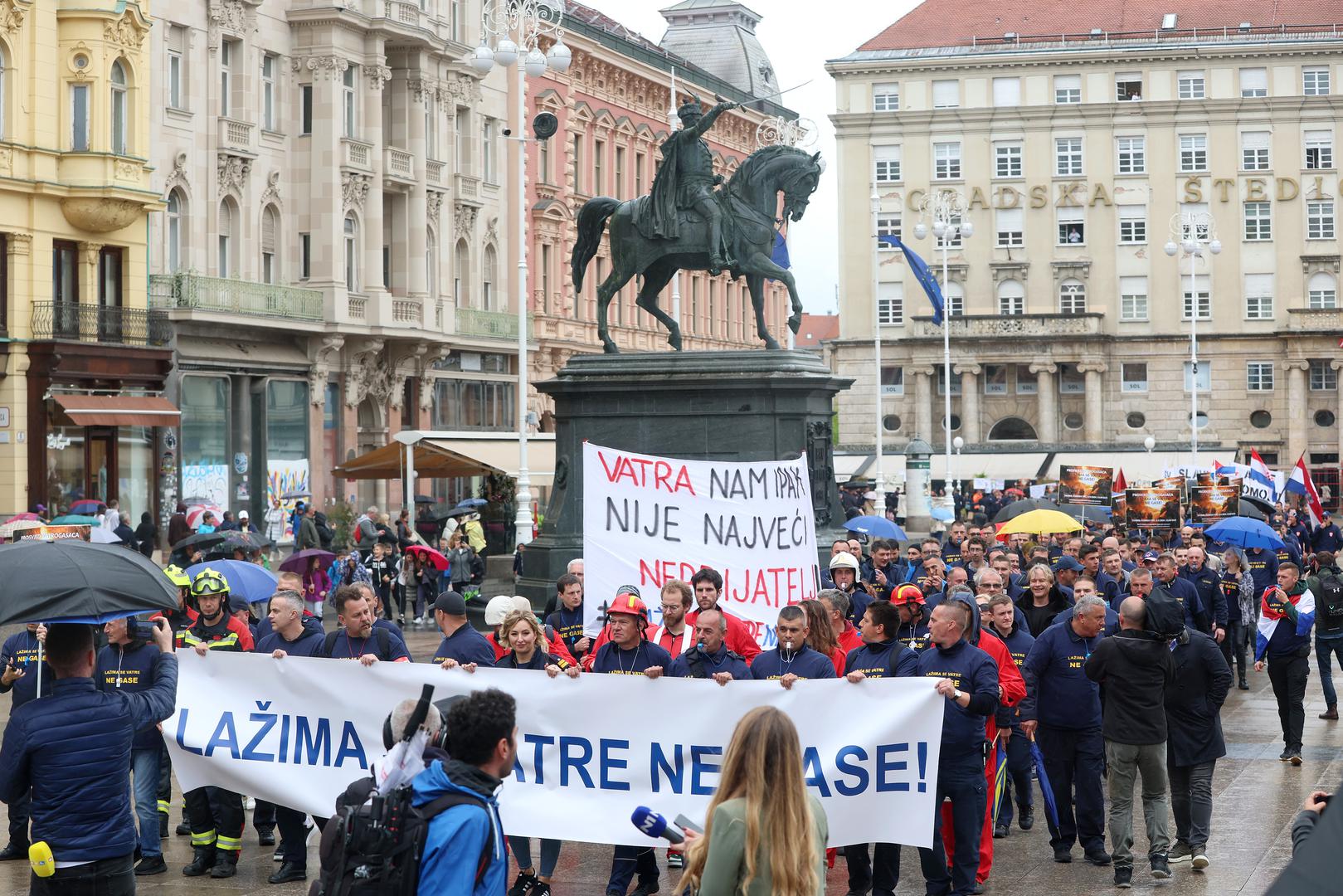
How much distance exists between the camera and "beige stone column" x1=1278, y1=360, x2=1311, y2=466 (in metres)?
82.8

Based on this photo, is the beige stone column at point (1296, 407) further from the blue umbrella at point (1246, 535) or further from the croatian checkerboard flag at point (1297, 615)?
the croatian checkerboard flag at point (1297, 615)

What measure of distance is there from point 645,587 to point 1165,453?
5809cm

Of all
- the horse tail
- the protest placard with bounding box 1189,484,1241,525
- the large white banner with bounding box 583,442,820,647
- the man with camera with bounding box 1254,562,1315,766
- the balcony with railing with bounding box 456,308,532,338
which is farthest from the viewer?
the balcony with railing with bounding box 456,308,532,338

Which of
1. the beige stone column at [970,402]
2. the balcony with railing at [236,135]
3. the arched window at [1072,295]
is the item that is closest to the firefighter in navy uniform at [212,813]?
the balcony with railing at [236,135]

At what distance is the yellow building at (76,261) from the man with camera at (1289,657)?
27.3 m

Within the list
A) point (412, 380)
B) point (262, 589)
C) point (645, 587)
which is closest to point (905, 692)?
point (645, 587)

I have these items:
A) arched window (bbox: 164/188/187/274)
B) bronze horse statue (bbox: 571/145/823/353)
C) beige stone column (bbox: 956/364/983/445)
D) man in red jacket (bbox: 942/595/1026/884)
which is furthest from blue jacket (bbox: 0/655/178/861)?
beige stone column (bbox: 956/364/983/445)

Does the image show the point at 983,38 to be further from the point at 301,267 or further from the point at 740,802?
the point at 740,802

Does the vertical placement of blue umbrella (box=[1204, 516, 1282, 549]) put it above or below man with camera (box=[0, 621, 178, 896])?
above

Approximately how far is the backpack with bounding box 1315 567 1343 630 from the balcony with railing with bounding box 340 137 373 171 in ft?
110

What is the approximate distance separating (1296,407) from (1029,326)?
11.9 meters

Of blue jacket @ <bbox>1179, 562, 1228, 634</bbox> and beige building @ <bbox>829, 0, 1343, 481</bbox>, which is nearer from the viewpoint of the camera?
blue jacket @ <bbox>1179, 562, 1228, 634</bbox>

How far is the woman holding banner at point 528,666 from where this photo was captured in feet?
33.8

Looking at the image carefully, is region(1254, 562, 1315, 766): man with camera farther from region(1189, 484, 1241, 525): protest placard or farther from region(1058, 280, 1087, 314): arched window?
region(1058, 280, 1087, 314): arched window
